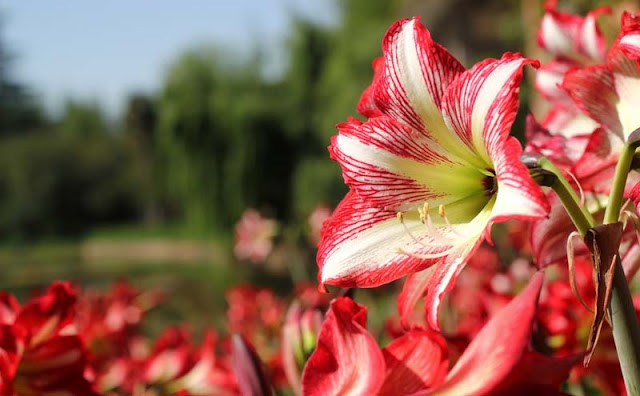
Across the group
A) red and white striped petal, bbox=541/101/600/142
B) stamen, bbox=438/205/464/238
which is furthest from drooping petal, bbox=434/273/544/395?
red and white striped petal, bbox=541/101/600/142

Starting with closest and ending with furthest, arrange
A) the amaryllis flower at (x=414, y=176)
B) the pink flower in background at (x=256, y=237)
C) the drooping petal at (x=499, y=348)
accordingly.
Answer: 1. the drooping petal at (x=499, y=348)
2. the amaryllis flower at (x=414, y=176)
3. the pink flower in background at (x=256, y=237)

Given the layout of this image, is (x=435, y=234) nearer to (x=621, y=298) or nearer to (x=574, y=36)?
(x=621, y=298)

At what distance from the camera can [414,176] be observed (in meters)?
0.43

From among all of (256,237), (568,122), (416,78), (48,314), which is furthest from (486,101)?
(256,237)

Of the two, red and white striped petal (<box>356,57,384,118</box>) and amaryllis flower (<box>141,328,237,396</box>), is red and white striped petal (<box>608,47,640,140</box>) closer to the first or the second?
red and white striped petal (<box>356,57,384,118</box>)

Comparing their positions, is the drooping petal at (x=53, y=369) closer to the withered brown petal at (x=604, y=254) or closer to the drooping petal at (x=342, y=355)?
the drooping petal at (x=342, y=355)

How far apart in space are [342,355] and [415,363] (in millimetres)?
37

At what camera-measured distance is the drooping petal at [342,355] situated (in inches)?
14.1

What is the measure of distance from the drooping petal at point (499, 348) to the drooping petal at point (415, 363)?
35 millimetres

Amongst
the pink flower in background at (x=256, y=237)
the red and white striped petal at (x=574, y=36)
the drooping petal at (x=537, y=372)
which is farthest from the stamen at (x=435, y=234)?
the pink flower in background at (x=256, y=237)

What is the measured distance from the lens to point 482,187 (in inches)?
17.1

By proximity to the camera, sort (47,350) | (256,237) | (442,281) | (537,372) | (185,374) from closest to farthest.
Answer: (537,372), (442,281), (47,350), (185,374), (256,237)

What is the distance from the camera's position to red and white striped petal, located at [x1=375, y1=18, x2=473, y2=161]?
1.32 ft

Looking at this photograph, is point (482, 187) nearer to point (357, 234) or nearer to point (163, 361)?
point (357, 234)
